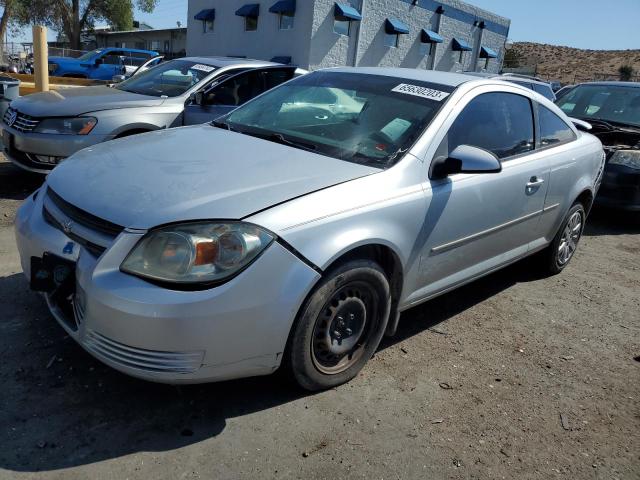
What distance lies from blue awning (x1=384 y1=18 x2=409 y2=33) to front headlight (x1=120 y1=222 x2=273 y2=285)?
947 inches

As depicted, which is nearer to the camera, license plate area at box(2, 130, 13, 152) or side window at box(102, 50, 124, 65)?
license plate area at box(2, 130, 13, 152)

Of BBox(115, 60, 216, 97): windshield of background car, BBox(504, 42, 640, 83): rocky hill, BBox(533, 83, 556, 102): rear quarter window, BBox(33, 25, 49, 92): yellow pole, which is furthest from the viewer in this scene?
BBox(504, 42, 640, 83): rocky hill

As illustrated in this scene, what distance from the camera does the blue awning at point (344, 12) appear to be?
21844 millimetres

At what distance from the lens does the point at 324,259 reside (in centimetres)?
246

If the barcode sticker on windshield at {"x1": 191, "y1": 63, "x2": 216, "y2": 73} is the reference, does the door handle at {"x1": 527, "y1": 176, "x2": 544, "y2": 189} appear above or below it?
below

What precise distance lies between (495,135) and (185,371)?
100 inches

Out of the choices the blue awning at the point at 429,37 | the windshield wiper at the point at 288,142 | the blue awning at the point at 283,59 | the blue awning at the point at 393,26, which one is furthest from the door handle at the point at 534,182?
the blue awning at the point at 429,37

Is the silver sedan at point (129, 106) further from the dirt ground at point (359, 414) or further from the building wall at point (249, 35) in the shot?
the building wall at point (249, 35)

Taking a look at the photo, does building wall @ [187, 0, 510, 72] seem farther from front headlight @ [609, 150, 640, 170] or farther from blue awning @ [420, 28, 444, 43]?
front headlight @ [609, 150, 640, 170]

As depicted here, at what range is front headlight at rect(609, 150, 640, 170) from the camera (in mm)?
6602

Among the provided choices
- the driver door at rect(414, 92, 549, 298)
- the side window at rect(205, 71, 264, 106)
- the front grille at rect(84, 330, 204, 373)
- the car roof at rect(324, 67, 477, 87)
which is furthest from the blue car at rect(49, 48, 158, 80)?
the front grille at rect(84, 330, 204, 373)

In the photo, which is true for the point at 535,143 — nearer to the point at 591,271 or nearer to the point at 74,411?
the point at 591,271

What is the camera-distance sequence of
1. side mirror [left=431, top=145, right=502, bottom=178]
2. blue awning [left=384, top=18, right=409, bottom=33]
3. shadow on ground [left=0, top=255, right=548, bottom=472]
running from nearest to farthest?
shadow on ground [left=0, top=255, right=548, bottom=472]
side mirror [left=431, top=145, right=502, bottom=178]
blue awning [left=384, top=18, right=409, bottom=33]

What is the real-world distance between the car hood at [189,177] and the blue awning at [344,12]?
801 inches
